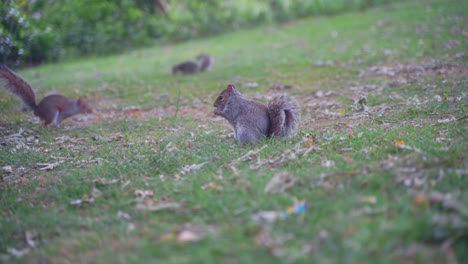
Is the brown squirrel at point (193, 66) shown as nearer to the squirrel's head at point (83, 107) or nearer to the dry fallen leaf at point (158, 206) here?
the squirrel's head at point (83, 107)

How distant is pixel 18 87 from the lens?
7680 mm

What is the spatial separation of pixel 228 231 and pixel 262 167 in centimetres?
144

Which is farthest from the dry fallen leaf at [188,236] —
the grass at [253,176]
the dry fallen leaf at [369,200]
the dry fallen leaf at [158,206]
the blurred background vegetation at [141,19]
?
the blurred background vegetation at [141,19]

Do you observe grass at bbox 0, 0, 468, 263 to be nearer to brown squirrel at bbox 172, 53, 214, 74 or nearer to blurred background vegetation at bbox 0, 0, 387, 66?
brown squirrel at bbox 172, 53, 214, 74

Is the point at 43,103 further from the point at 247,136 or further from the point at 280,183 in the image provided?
A: the point at 280,183

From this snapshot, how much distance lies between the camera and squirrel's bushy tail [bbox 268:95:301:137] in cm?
585

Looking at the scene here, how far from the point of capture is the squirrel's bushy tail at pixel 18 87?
24.2 ft

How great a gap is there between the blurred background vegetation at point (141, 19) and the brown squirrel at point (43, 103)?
901 centimetres

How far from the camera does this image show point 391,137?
5.37 meters

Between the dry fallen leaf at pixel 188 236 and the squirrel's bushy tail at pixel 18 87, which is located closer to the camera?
the dry fallen leaf at pixel 188 236

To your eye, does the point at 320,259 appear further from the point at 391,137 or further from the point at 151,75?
the point at 151,75

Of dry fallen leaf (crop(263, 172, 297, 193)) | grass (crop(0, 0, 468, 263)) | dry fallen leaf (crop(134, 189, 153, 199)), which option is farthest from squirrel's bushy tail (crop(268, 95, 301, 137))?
dry fallen leaf (crop(134, 189, 153, 199))

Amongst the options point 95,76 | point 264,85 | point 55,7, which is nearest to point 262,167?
point 264,85

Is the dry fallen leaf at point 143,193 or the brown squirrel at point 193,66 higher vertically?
the brown squirrel at point 193,66
